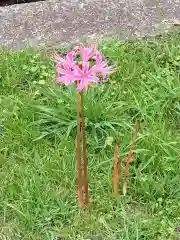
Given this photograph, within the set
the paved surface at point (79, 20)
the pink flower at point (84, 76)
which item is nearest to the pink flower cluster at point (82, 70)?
the pink flower at point (84, 76)

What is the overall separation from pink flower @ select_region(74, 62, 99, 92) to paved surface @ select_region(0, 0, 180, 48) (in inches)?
62.7

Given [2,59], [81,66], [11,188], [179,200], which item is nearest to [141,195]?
[179,200]

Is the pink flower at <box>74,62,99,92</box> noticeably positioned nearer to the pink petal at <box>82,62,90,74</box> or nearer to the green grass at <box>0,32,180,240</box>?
the pink petal at <box>82,62,90,74</box>

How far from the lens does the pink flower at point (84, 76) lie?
2398 millimetres

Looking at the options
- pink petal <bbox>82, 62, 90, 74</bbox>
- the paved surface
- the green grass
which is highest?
pink petal <bbox>82, 62, 90, 74</bbox>

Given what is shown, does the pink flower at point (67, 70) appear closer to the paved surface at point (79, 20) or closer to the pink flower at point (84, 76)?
the pink flower at point (84, 76)

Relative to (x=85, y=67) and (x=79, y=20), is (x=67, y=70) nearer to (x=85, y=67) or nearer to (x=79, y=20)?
(x=85, y=67)

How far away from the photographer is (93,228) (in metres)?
2.91

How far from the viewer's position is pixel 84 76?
7.91 feet

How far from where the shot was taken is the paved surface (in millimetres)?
4023

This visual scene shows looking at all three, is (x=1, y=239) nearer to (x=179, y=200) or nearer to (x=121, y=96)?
(x=179, y=200)

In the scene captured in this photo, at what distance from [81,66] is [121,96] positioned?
1189 mm

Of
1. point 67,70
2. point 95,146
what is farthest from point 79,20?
point 67,70

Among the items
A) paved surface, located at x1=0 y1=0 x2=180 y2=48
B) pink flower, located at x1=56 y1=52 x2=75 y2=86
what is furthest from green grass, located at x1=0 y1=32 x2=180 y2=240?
pink flower, located at x1=56 y1=52 x2=75 y2=86
